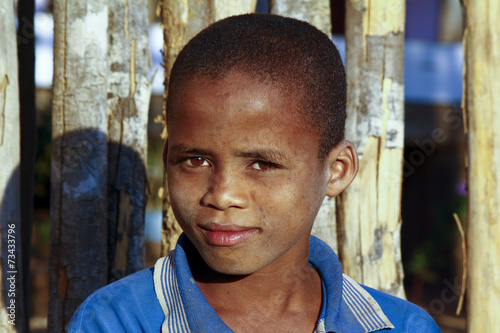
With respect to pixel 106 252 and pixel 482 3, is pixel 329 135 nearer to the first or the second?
pixel 106 252

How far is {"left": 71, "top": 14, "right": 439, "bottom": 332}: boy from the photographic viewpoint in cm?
146

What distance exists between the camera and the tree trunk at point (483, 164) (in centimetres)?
262

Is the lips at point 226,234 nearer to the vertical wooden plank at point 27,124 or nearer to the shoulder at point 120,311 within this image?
the shoulder at point 120,311

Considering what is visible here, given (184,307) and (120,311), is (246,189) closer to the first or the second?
(184,307)

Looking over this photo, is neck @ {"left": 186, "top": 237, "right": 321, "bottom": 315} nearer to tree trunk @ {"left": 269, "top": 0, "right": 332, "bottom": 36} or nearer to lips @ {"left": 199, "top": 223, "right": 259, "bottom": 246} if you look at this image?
lips @ {"left": 199, "top": 223, "right": 259, "bottom": 246}

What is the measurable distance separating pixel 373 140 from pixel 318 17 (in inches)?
24.6

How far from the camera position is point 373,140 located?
262 centimetres

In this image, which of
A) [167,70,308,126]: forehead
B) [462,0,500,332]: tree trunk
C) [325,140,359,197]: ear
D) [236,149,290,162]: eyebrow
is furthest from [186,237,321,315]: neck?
[462,0,500,332]: tree trunk

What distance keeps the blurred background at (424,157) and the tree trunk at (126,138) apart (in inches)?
134

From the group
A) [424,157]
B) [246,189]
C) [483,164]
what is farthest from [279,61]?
[424,157]

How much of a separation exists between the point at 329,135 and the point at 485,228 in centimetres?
138

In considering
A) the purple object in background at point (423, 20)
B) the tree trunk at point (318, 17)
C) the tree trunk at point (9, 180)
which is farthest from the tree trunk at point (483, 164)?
the purple object in background at point (423, 20)

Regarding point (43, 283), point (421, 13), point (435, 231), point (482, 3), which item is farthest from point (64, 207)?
point (421, 13)

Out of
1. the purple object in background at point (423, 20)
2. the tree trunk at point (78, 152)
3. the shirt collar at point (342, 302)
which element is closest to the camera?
the shirt collar at point (342, 302)
